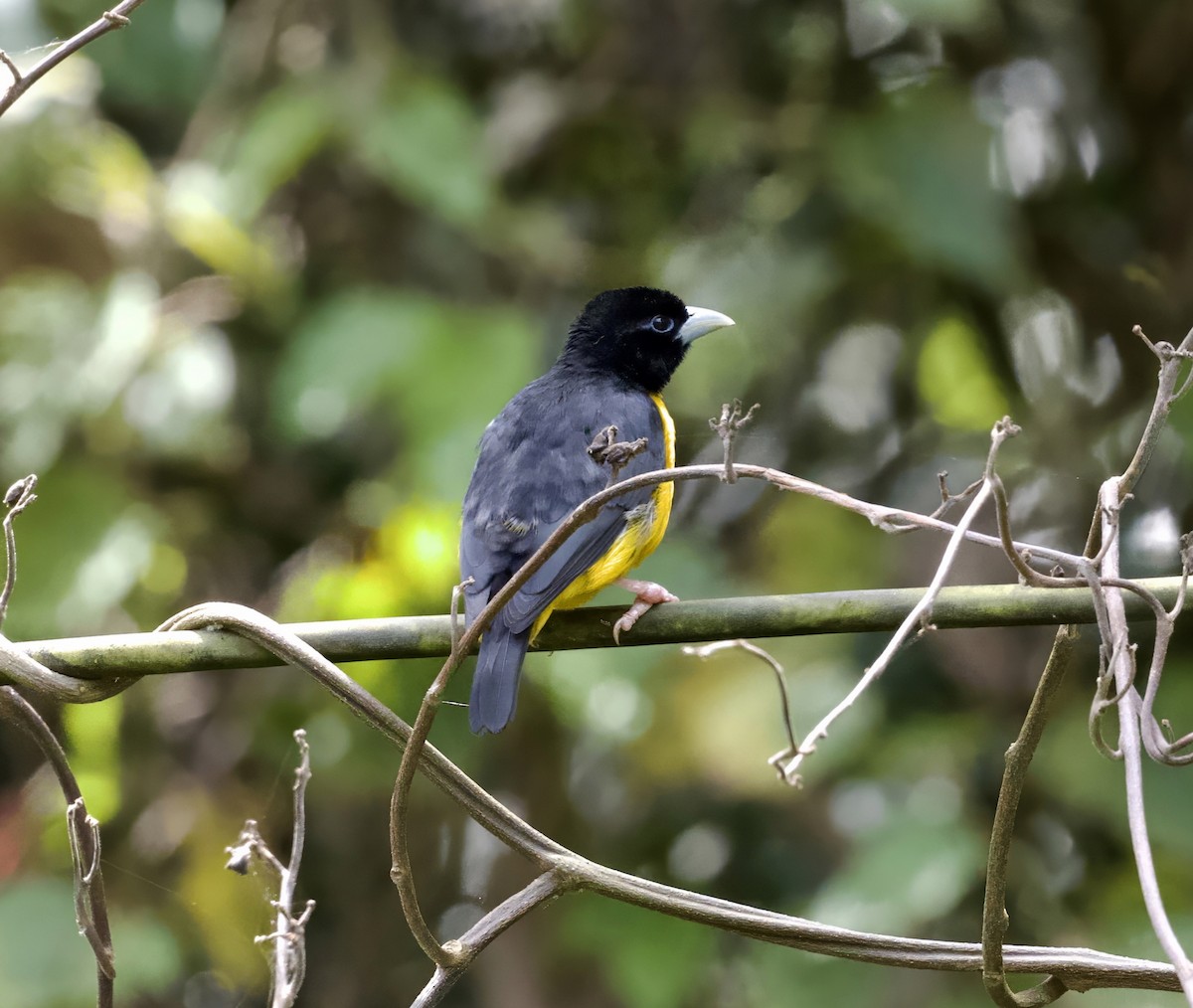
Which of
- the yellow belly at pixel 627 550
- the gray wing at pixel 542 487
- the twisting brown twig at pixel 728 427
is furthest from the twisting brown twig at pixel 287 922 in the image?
the yellow belly at pixel 627 550

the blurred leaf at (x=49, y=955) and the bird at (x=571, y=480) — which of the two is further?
the blurred leaf at (x=49, y=955)

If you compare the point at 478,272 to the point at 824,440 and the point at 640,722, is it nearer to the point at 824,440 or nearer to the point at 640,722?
the point at 824,440

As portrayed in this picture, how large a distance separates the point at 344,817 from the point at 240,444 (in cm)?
116

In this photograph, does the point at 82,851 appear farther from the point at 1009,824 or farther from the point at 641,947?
the point at 641,947

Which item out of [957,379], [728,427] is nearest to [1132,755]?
[728,427]

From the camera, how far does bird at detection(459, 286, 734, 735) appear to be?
2719 mm

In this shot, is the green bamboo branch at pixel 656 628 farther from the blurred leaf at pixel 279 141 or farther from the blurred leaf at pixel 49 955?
the blurred leaf at pixel 279 141

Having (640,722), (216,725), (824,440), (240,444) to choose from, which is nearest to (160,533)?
(240,444)

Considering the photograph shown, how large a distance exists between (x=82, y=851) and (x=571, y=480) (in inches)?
60.2

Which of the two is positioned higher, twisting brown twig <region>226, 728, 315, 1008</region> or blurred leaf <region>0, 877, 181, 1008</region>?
twisting brown twig <region>226, 728, 315, 1008</region>

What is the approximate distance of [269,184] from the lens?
3.70 meters

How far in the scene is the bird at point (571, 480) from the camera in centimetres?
272

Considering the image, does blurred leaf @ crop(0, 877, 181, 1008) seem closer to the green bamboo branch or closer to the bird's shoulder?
the bird's shoulder

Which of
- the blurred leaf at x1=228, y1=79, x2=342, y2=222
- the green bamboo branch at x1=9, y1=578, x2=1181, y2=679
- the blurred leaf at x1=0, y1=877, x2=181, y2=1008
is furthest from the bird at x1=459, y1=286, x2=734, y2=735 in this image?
the blurred leaf at x1=0, y1=877, x2=181, y2=1008
